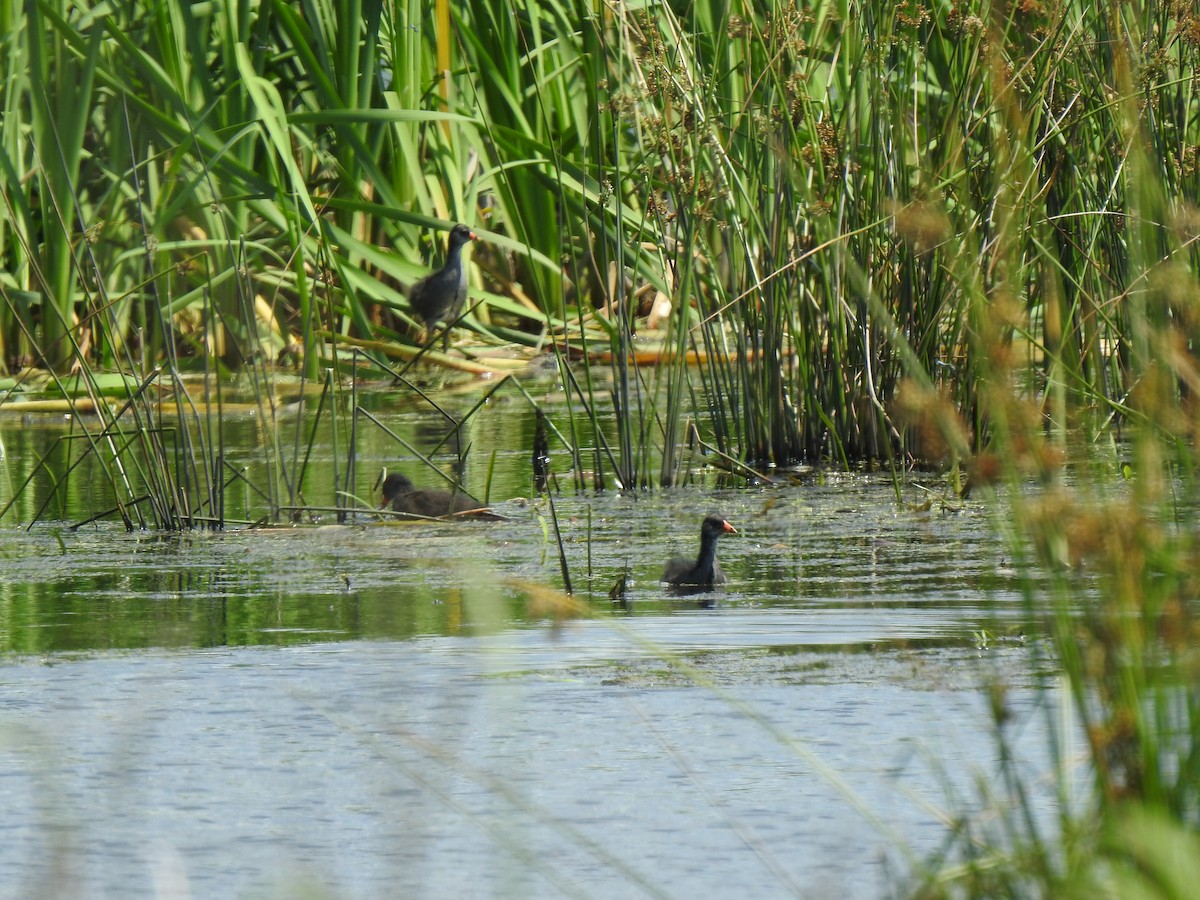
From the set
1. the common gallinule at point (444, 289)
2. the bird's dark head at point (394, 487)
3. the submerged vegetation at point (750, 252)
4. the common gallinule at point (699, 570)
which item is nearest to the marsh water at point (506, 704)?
the common gallinule at point (699, 570)

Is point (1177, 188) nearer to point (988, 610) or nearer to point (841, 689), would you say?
point (988, 610)

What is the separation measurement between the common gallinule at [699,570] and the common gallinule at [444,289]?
176 inches

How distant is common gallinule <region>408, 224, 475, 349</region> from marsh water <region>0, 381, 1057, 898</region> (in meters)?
3.61

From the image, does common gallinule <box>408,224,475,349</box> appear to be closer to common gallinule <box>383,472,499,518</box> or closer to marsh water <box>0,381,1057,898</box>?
common gallinule <box>383,472,499,518</box>

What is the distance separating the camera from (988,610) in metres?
4.29

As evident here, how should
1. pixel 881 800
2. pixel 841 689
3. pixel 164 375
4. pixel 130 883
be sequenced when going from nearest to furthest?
pixel 130 883, pixel 881 800, pixel 841 689, pixel 164 375

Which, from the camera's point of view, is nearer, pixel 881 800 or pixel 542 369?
pixel 881 800

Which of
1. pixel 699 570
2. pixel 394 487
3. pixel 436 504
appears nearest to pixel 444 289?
pixel 394 487

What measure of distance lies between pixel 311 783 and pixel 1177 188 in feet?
11.5

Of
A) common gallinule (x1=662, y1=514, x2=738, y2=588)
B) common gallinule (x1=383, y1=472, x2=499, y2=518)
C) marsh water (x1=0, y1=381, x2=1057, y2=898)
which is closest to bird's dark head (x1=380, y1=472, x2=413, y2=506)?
common gallinule (x1=383, y1=472, x2=499, y2=518)

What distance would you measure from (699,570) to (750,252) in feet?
4.44

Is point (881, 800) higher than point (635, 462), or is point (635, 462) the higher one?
point (635, 462)

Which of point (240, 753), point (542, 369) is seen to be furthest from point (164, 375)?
point (240, 753)

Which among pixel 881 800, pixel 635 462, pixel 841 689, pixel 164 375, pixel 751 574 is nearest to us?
pixel 881 800
